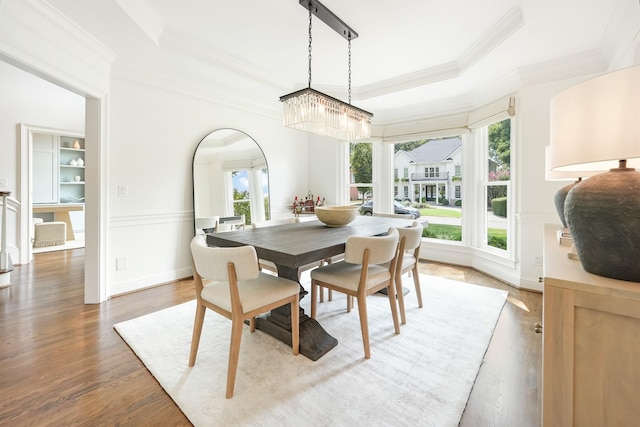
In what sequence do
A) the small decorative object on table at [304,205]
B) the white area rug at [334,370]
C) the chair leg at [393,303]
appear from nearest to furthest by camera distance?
the white area rug at [334,370]
the chair leg at [393,303]
the small decorative object on table at [304,205]

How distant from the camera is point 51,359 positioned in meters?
1.80

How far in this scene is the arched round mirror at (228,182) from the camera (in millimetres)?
3500

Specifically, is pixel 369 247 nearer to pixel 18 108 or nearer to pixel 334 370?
pixel 334 370

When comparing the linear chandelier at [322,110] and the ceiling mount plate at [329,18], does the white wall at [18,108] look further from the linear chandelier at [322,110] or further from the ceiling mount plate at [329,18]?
the ceiling mount plate at [329,18]

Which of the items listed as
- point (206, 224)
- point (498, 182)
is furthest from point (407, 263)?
point (206, 224)

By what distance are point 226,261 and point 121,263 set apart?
86.4 inches

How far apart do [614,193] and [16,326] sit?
3.65m

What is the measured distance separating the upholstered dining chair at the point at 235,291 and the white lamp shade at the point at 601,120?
4.39ft

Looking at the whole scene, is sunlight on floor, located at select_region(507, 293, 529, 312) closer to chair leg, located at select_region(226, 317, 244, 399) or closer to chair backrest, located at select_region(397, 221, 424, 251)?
chair backrest, located at select_region(397, 221, 424, 251)

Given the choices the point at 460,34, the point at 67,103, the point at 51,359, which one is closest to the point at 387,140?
the point at 460,34

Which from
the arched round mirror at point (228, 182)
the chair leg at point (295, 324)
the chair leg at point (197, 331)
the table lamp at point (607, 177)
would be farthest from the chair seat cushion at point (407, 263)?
the arched round mirror at point (228, 182)

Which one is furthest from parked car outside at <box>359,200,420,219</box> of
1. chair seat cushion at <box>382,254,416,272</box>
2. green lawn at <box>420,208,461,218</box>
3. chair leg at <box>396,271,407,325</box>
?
chair leg at <box>396,271,407,325</box>

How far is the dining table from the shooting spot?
63.4 inches

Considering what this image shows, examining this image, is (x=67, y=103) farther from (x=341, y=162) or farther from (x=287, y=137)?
(x=341, y=162)
